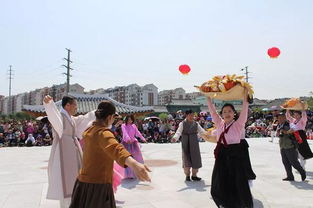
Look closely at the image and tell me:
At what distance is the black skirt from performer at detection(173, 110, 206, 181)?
171 inches

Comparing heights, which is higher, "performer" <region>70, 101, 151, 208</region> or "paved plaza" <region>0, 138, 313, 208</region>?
"performer" <region>70, 101, 151, 208</region>

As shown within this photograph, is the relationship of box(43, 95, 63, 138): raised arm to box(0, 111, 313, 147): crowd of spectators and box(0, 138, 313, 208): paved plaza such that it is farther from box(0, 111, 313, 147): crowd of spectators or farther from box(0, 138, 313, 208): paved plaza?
box(0, 111, 313, 147): crowd of spectators

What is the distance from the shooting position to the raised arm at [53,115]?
385 cm

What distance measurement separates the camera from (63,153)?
13.2 ft

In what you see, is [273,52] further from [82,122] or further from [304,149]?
[82,122]

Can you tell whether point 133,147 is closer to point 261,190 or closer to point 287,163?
point 261,190

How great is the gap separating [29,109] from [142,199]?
17094 millimetres

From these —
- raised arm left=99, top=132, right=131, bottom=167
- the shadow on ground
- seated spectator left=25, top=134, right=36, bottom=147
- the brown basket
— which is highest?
the brown basket

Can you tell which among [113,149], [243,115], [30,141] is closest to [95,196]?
[113,149]

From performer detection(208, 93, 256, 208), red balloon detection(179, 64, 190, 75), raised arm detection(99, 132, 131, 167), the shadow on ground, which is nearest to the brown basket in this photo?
performer detection(208, 93, 256, 208)

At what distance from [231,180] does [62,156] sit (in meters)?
2.29

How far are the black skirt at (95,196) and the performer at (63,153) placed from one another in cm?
150

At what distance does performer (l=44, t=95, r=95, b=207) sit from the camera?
12.9 ft

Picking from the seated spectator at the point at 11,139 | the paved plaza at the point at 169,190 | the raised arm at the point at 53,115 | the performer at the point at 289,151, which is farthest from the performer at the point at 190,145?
the seated spectator at the point at 11,139
